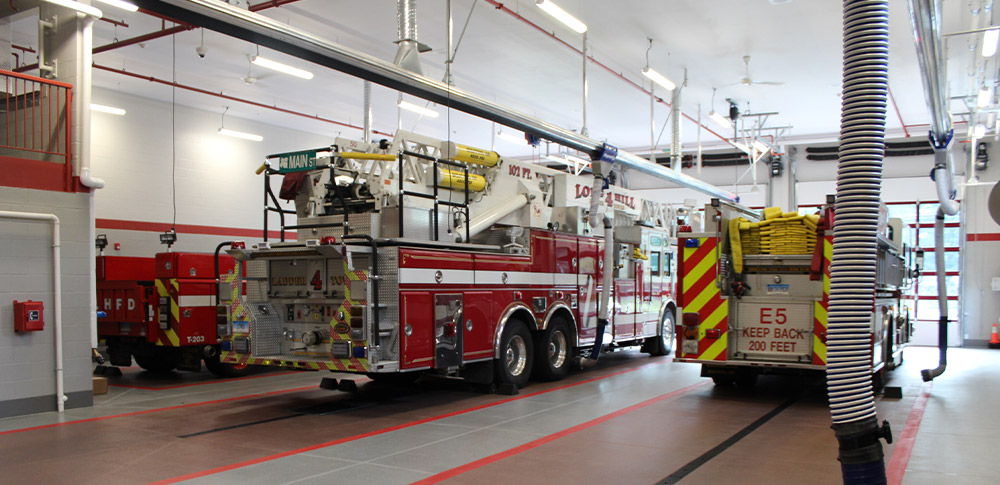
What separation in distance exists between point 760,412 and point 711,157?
20.3 m

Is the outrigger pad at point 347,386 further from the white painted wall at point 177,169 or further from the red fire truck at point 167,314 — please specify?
the white painted wall at point 177,169

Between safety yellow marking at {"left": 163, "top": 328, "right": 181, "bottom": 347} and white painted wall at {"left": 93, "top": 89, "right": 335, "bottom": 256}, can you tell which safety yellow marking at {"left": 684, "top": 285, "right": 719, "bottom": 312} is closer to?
safety yellow marking at {"left": 163, "top": 328, "right": 181, "bottom": 347}

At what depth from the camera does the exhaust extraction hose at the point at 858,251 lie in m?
2.94

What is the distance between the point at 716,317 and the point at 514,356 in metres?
2.95

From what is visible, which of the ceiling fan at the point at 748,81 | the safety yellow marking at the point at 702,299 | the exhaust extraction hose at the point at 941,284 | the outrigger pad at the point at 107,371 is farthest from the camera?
the ceiling fan at the point at 748,81

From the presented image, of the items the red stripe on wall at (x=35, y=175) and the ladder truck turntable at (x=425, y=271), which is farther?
the red stripe on wall at (x=35, y=175)

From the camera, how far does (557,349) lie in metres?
12.0

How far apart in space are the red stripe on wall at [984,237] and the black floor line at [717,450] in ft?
56.4

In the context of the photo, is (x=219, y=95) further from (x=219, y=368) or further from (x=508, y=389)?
(x=508, y=389)

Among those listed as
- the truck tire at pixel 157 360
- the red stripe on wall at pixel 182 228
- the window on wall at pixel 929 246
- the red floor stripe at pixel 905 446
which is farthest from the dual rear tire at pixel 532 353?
the window on wall at pixel 929 246

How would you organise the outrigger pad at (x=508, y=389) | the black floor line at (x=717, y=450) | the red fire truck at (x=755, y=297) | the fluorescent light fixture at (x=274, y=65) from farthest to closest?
the fluorescent light fixture at (x=274, y=65) → the outrigger pad at (x=508, y=389) → the red fire truck at (x=755, y=297) → the black floor line at (x=717, y=450)

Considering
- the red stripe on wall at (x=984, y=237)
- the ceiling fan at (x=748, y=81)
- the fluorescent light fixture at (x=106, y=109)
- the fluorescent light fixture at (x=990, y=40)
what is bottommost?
the red stripe on wall at (x=984, y=237)

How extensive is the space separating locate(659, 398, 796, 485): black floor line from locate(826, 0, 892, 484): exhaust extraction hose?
3.01 m

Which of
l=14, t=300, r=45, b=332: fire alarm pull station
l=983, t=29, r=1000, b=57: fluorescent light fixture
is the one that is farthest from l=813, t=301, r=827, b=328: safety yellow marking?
l=14, t=300, r=45, b=332: fire alarm pull station
